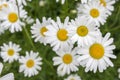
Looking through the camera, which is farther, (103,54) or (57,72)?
(57,72)

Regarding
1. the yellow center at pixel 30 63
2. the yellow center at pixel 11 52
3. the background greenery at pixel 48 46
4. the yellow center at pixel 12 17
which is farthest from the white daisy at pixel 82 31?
the yellow center at pixel 11 52

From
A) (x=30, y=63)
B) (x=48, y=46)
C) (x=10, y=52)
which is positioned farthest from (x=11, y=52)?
(x=48, y=46)

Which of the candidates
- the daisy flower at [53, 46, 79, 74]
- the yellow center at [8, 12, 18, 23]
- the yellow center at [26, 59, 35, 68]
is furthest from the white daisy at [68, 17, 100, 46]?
the yellow center at [8, 12, 18, 23]

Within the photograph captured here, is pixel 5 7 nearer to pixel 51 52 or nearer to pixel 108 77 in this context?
pixel 51 52

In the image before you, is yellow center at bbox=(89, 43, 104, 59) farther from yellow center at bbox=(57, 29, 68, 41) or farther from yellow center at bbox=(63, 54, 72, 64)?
yellow center at bbox=(63, 54, 72, 64)

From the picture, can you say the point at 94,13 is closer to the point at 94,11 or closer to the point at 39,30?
the point at 94,11

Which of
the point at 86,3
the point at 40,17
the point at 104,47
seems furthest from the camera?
the point at 40,17

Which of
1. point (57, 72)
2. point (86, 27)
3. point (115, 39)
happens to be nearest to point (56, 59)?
point (57, 72)

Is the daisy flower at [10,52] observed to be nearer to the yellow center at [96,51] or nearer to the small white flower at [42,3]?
the small white flower at [42,3]
